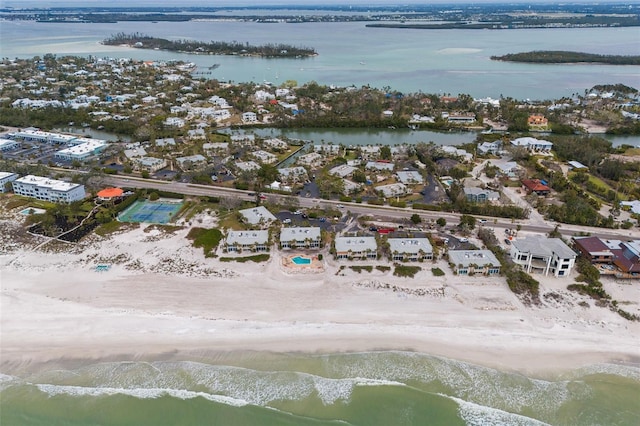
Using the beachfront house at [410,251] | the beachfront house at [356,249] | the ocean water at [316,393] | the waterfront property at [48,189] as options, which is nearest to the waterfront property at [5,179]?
the waterfront property at [48,189]

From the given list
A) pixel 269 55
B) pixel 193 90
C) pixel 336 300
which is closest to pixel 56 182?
pixel 336 300

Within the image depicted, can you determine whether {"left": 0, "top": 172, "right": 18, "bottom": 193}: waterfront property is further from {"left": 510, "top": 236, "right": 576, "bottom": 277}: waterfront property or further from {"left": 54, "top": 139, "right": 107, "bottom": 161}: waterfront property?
{"left": 510, "top": 236, "right": 576, "bottom": 277}: waterfront property

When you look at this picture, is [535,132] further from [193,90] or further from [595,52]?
[595,52]

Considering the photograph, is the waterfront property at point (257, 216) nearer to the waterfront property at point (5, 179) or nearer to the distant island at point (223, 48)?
the waterfront property at point (5, 179)

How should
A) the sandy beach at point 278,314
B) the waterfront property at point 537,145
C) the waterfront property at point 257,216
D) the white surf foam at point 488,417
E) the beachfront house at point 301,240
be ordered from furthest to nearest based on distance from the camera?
the waterfront property at point 537,145, the waterfront property at point 257,216, the beachfront house at point 301,240, the sandy beach at point 278,314, the white surf foam at point 488,417

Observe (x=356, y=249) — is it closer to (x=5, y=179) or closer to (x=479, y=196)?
(x=479, y=196)

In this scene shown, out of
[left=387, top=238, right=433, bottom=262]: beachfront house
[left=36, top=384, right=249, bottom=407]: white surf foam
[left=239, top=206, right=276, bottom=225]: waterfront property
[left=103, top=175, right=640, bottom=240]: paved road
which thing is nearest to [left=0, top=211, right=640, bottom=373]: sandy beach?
[left=387, top=238, right=433, bottom=262]: beachfront house

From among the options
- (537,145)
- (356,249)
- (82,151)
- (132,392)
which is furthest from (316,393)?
(537,145)
